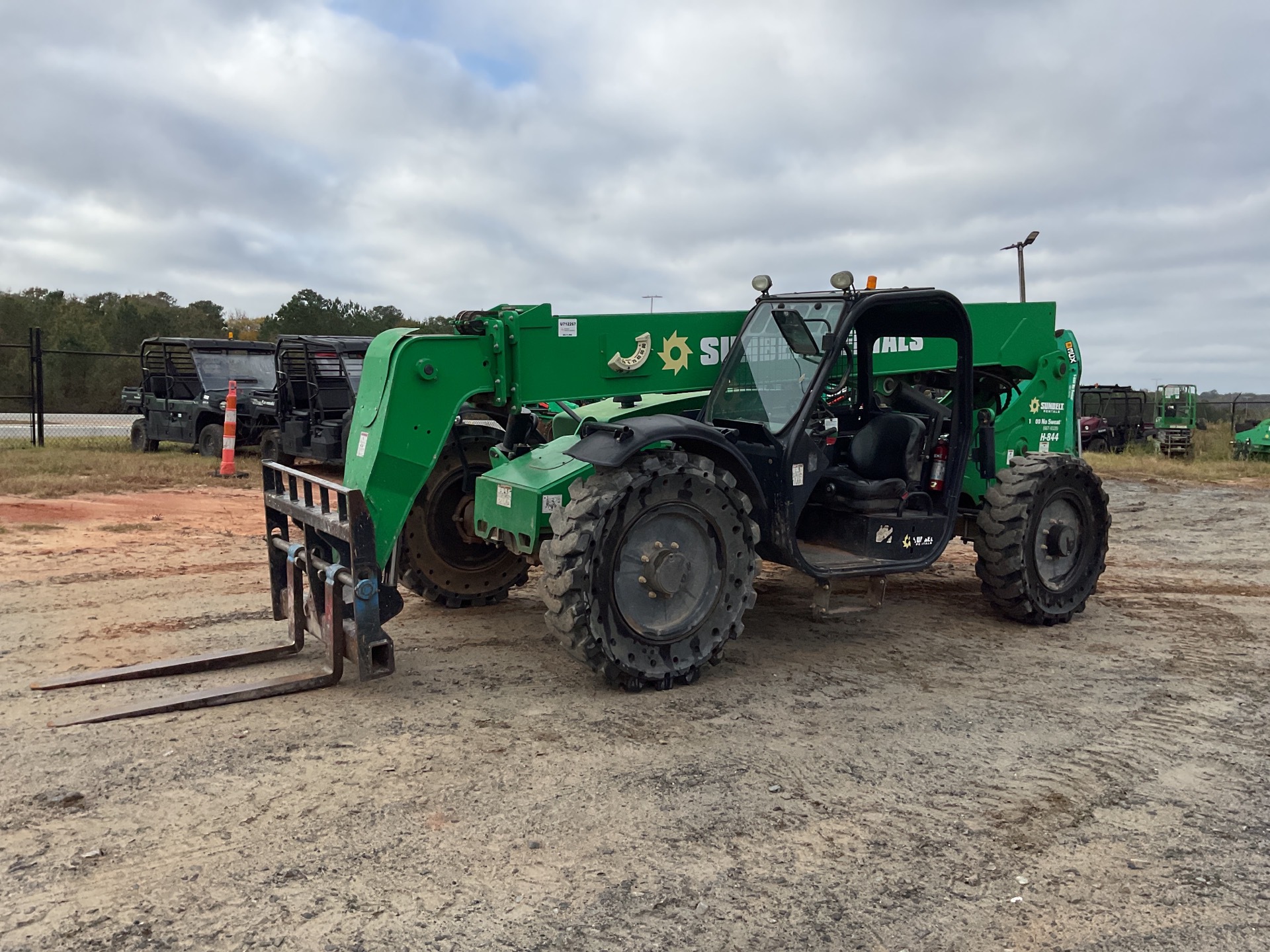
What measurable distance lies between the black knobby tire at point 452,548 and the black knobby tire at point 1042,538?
3092 millimetres

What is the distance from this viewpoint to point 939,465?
21.4 feet

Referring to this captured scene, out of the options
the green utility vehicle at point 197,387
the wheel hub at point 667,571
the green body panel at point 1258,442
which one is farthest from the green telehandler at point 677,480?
the green body panel at point 1258,442

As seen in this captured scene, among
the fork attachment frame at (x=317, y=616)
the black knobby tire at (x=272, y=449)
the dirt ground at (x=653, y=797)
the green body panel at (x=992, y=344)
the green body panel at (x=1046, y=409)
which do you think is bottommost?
the dirt ground at (x=653, y=797)

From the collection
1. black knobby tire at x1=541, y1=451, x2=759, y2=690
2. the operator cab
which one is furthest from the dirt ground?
the operator cab

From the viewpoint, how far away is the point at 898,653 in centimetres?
600

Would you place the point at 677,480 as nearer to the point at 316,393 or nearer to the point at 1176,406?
the point at 316,393

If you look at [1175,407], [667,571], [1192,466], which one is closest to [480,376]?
[667,571]

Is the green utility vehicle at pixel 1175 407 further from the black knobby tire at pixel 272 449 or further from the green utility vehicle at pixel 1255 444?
the black knobby tire at pixel 272 449

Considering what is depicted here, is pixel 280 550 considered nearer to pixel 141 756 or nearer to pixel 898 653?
pixel 141 756

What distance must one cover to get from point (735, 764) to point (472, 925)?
152 centimetres

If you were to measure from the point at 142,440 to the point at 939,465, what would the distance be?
16.7 meters

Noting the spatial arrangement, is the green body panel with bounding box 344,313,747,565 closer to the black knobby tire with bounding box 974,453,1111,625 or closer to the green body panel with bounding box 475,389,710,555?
the green body panel with bounding box 475,389,710,555

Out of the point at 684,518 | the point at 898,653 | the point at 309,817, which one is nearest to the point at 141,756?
the point at 309,817

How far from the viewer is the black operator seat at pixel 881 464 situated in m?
6.12
